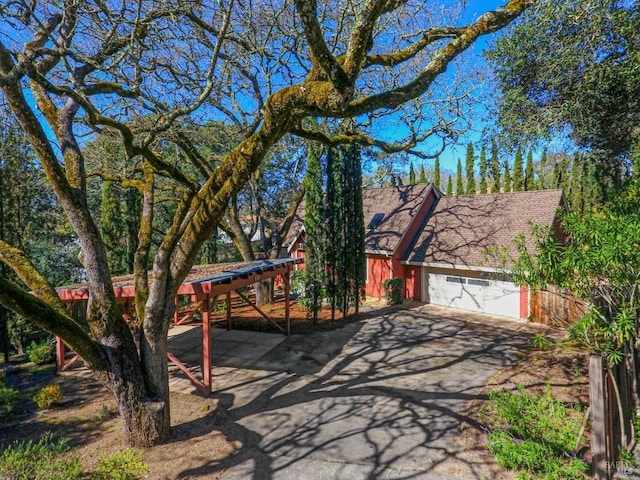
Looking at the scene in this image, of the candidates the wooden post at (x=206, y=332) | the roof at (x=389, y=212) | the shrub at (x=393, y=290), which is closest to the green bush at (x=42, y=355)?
the wooden post at (x=206, y=332)

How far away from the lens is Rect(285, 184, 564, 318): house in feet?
43.5

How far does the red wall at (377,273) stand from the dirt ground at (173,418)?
309 inches

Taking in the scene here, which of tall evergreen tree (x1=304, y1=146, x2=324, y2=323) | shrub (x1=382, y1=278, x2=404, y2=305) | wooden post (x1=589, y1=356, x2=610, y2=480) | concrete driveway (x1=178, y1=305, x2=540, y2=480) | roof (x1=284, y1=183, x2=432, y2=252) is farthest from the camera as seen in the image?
roof (x1=284, y1=183, x2=432, y2=252)

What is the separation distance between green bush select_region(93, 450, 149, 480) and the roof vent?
47.4 ft

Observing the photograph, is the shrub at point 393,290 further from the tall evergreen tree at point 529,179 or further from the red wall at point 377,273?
the tall evergreen tree at point 529,179

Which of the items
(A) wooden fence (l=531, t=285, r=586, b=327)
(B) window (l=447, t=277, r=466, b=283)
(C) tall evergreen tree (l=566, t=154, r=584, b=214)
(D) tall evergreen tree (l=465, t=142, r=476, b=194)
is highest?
(D) tall evergreen tree (l=465, t=142, r=476, b=194)

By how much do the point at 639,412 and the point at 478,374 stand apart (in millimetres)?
2802

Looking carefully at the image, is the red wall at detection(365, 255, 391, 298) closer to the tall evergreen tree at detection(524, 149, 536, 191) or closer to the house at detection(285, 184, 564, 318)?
the house at detection(285, 184, 564, 318)

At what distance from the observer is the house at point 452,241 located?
13.3 meters

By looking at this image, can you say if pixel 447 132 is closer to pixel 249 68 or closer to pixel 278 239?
pixel 249 68

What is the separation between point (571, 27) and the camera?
7066mm

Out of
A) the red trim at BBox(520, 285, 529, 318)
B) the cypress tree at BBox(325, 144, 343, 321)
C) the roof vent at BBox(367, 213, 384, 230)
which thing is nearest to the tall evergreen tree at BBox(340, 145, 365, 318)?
the cypress tree at BBox(325, 144, 343, 321)

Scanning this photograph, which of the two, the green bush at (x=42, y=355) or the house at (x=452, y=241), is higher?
the house at (x=452, y=241)

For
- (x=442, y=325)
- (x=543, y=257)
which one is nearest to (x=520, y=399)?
(x=543, y=257)
